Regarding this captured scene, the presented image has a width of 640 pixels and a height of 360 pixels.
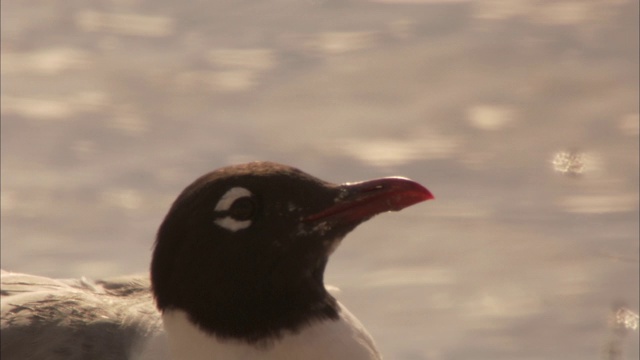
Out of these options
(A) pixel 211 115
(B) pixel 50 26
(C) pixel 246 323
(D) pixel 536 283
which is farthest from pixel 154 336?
(B) pixel 50 26

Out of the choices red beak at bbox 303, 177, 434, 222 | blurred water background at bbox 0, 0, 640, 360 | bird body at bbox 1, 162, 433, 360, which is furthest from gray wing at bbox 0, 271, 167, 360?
blurred water background at bbox 0, 0, 640, 360

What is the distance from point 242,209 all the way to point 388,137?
184 inches

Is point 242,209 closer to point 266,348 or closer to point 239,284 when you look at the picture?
point 239,284

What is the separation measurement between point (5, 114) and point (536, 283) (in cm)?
341

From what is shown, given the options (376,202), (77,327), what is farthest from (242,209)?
(77,327)

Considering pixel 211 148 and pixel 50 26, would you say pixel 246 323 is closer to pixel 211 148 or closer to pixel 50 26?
pixel 211 148

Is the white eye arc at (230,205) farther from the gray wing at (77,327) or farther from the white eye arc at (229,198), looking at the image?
the gray wing at (77,327)

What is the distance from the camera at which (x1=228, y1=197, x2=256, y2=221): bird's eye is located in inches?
208

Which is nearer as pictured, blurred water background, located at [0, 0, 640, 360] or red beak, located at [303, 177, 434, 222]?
red beak, located at [303, 177, 434, 222]

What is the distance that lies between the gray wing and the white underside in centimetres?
7

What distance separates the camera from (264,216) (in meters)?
5.35

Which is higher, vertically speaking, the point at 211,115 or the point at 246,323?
the point at 211,115

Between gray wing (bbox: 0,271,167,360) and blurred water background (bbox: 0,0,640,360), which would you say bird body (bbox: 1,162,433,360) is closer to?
gray wing (bbox: 0,271,167,360)

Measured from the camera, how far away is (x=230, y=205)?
17.3 feet
